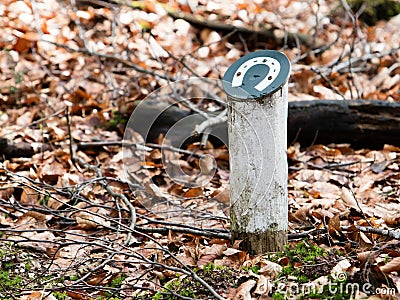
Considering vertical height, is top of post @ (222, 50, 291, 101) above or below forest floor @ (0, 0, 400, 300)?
above

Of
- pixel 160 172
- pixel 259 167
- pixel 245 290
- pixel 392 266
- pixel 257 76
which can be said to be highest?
pixel 257 76

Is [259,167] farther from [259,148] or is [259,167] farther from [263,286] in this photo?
[263,286]

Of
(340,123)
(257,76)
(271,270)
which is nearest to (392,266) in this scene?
(271,270)

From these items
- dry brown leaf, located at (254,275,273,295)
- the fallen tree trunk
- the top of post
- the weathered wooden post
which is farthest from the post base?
the fallen tree trunk

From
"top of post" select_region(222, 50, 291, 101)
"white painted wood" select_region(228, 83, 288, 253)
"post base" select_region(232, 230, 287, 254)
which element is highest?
"top of post" select_region(222, 50, 291, 101)

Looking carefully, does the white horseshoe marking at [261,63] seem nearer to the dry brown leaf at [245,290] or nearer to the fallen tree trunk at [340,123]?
the dry brown leaf at [245,290]

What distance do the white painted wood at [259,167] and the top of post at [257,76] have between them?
0.04 metres

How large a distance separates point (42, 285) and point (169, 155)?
1.89 metres

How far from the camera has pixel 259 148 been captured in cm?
258

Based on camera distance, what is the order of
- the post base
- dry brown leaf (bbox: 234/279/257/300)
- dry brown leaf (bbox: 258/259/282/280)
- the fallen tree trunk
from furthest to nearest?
1. the fallen tree trunk
2. the post base
3. dry brown leaf (bbox: 258/259/282/280)
4. dry brown leaf (bbox: 234/279/257/300)

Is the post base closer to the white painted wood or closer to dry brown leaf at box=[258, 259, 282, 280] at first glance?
the white painted wood

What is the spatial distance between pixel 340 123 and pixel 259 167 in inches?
80.0

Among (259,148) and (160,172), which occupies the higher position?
(259,148)

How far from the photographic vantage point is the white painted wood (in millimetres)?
2545
